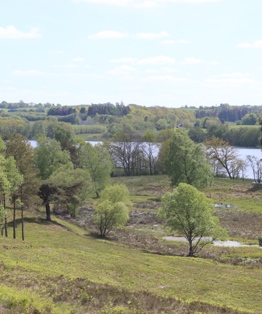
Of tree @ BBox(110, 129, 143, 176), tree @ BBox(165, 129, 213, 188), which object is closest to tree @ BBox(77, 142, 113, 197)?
tree @ BBox(165, 129, 213, 188)

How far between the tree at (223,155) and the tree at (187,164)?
3053cm

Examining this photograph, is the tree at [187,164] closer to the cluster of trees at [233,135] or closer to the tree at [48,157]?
the tree at [48,157]

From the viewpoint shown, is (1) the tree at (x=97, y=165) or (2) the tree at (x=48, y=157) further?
(1) the tree at (x=97, y=165)

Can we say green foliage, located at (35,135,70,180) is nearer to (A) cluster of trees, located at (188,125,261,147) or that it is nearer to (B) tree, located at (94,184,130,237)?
(B) tree, located at (94,184,130,237)

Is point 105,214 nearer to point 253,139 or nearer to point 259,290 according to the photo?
point 259,290

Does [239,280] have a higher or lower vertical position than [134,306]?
lower

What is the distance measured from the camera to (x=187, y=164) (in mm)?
72438

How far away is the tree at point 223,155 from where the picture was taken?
104m

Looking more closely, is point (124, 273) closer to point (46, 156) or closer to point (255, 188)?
point (46, 156)

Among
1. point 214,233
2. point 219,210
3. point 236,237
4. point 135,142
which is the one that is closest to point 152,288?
point 214,233

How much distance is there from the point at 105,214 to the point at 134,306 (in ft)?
96.4

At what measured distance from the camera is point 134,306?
56.9 ft

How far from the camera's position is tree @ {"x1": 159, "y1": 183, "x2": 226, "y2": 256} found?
38.4 m

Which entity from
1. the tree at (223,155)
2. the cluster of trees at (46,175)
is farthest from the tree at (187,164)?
the tree at (223,155)
